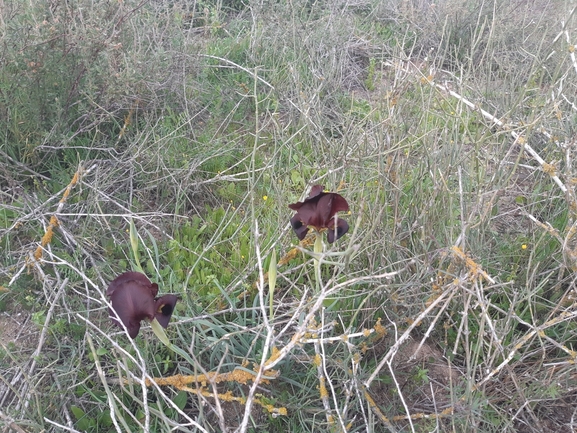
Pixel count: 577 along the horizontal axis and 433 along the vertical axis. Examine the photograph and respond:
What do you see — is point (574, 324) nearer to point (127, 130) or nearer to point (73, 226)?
point (73, 226)

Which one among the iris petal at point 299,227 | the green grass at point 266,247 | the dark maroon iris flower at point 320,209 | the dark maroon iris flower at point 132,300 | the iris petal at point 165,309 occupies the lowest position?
the green grass at point 266,247

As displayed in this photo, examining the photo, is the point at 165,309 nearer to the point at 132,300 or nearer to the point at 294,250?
the point at 132,300

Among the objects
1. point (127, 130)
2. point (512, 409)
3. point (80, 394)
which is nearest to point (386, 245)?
point (512, 409)

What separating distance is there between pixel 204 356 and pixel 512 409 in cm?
99

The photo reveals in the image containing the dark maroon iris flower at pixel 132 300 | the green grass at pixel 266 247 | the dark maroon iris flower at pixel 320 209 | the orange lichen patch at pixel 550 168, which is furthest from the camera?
the orange lichen patch at pixel 550 168

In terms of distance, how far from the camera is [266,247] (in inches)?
82.1

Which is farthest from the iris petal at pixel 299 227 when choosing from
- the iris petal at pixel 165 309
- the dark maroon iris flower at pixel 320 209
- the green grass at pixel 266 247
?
the iris petal at pixel 165 309

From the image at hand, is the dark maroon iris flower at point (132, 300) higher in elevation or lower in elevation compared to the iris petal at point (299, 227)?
lower

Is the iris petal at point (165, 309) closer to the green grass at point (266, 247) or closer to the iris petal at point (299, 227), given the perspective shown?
the green grass at point (266, 247)

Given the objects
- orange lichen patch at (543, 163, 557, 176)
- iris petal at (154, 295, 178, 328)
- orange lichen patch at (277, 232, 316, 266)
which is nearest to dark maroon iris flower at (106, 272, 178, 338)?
iris petal at (154, 295, 178, 328)

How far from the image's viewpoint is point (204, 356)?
5.57ft

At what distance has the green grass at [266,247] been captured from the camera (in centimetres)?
152

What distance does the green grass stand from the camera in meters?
1.52

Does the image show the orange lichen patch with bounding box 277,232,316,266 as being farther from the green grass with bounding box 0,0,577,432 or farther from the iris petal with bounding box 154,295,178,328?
the iris petal with bounding box 154,295,178,328
